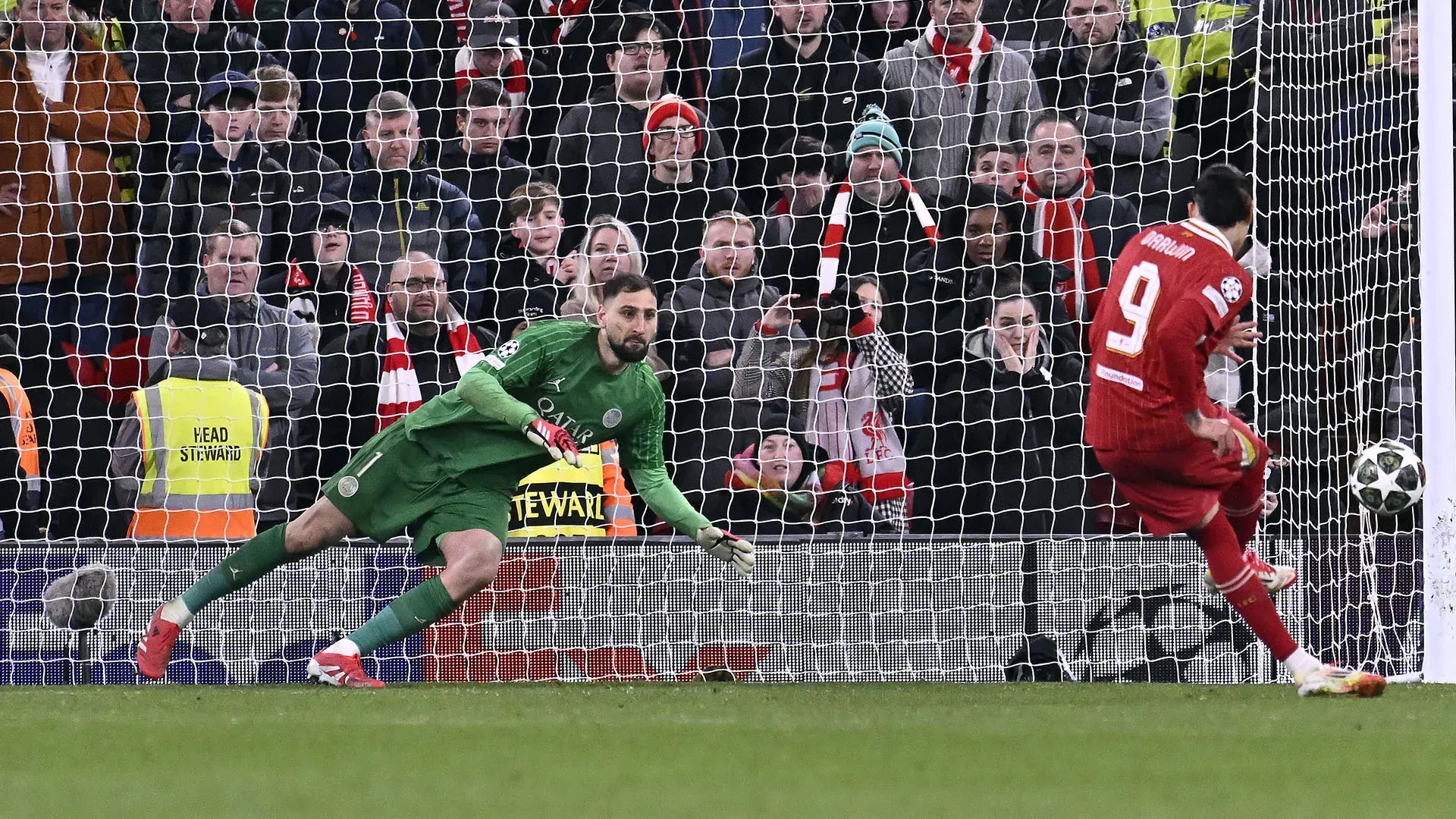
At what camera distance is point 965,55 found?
8.77 meters

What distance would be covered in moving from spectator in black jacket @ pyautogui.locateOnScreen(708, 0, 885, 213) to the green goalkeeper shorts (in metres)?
2.82

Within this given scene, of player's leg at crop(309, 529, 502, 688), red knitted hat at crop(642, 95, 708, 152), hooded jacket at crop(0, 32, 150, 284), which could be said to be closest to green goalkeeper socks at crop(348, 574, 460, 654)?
player's leg at crop(309, 529, 502, 688)

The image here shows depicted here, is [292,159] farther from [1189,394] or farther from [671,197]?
[1189,394]

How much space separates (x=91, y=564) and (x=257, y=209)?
7.38ft

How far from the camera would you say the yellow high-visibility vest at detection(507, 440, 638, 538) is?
793cm

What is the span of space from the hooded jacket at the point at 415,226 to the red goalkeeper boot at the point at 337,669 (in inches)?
106

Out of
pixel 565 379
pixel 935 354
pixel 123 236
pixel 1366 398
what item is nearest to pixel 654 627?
pixel 565 379

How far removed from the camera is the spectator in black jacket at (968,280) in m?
8.47

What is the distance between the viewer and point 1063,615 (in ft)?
24.0

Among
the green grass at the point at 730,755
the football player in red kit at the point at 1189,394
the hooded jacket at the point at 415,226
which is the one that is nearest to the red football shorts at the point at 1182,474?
the football player in red kit at the point at 1189,394

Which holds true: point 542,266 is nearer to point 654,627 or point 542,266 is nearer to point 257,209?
point 257,209

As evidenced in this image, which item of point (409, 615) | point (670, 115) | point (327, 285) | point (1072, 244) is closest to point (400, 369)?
point (327, 285)

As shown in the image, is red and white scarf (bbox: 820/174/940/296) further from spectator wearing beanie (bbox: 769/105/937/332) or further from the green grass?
the green grass

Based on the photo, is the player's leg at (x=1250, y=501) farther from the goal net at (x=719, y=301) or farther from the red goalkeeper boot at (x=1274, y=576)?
the goal net at (x=719, y=301)
